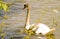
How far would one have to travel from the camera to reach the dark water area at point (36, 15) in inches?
257

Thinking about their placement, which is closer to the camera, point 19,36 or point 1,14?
point 19,36

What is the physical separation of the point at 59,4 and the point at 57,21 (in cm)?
192

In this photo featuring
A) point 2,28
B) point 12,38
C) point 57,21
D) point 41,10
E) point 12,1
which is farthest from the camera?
point 12,1

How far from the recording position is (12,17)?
7.24 metres

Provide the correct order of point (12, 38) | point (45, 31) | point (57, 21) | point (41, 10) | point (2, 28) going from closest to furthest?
point (12, 38)
point (45, 31)
point (2, 28)
point (57, 21)
point (41, 10)

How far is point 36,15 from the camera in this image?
299 inches

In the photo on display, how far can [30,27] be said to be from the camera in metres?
5.96

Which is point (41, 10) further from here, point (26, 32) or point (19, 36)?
point (19, 36)

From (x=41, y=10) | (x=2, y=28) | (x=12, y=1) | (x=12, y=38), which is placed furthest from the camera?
(x=12, y=1)

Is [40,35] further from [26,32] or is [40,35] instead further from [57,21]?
[57,21]

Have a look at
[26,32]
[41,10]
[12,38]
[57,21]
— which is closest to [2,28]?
[26,32]

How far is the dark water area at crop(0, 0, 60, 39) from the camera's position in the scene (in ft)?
21.5

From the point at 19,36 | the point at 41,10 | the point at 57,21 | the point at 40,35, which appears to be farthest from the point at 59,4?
the point at 19,36

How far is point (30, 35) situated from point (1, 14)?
163 cm
